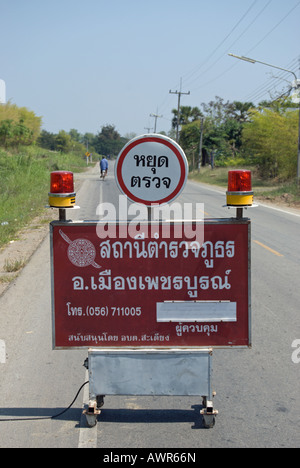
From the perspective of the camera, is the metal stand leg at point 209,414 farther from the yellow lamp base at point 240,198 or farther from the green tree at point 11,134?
the green tree at point 11,134

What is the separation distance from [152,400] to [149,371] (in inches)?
24.0

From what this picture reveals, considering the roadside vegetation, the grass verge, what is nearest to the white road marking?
the grass verge

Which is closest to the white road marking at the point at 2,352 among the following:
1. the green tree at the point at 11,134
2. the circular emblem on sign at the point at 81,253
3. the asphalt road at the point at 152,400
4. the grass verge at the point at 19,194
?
the asphalt road at the point at 152,400

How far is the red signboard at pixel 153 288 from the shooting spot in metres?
4.58

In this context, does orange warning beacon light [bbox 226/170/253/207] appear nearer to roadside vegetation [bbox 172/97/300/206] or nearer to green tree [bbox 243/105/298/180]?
roadside vegetation [bbox 172/97/300/206]

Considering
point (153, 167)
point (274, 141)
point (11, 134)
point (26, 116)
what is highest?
point (26, 116)

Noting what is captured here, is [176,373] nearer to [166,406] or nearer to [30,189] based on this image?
[166,406]

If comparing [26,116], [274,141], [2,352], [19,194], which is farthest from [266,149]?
[26,116]

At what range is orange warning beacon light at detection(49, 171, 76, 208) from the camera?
173 inches

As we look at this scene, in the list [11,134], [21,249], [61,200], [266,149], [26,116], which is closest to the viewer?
[61,200]

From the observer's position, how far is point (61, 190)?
442 centimetres

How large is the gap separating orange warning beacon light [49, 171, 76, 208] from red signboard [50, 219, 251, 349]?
257mm

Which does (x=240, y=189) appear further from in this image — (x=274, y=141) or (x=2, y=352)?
(x=274, y=141)
